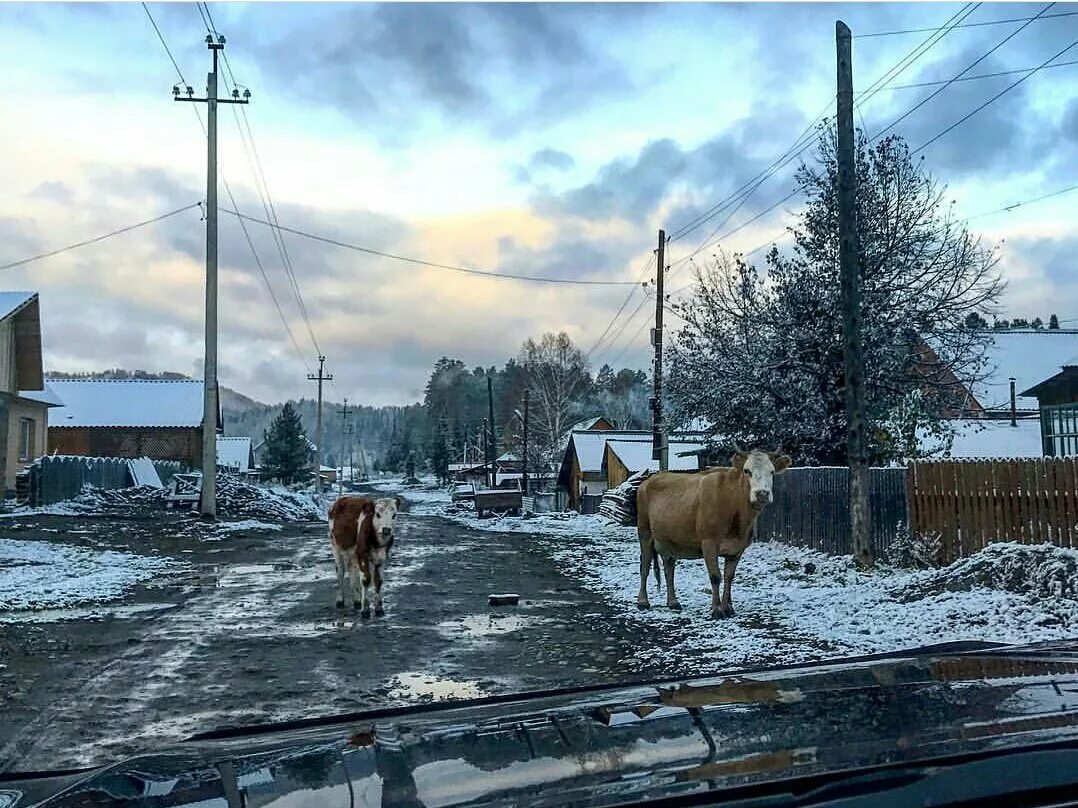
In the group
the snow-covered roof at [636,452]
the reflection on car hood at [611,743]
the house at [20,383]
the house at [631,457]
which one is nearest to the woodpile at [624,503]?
the house at [631,457]

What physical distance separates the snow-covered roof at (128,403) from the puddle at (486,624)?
49.7 meters

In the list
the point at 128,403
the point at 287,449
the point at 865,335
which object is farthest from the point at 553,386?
the point at 865,335

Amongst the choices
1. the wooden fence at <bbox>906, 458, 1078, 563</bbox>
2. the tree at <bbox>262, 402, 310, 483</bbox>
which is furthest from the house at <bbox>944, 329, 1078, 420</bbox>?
the tree at <bbox>262, 402, 310, 483</bbox>

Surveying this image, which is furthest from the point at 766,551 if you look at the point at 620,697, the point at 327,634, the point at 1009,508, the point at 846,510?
the point at 620,697

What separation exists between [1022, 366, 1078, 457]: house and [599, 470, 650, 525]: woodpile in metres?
12.7

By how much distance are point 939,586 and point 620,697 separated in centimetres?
1131

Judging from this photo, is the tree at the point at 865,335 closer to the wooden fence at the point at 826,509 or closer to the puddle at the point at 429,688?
the wooden fence at the point at 826,509

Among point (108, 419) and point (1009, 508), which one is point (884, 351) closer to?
point (1009, 508)

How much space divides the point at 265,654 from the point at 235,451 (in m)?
83.8

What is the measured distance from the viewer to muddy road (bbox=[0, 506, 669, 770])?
23.8 ft

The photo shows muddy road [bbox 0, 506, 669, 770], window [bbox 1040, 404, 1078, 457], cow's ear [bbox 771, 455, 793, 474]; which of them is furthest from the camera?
window [bbox 1040, 404, 1078, 457]

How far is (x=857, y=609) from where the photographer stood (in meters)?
12.5

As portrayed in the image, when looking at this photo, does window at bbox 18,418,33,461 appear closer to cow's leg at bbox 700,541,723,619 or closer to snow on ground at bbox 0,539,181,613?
snow on ground at bbox 0,539,181,613

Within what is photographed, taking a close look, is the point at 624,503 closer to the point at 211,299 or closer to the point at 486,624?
the point at 211,299
